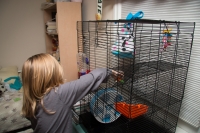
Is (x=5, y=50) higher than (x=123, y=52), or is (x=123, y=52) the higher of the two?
(x=123, y=52)

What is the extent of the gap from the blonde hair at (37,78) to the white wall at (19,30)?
1.96 metres

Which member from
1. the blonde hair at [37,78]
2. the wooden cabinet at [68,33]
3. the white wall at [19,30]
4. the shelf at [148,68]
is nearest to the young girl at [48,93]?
the blonde hair at [37,78]

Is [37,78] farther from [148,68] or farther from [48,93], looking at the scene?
[148,68]

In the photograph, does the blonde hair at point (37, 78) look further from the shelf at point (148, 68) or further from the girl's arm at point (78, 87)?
the shelf at point (148, 68)

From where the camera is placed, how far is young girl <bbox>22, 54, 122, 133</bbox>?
73cm

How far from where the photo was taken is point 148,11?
109 cm

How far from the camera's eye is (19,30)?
240 centimetres

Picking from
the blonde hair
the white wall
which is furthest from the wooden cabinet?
the white wall

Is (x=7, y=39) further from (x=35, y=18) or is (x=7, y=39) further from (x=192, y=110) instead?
(x=192, y=110)

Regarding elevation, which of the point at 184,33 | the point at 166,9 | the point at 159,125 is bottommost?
the point at 159,125

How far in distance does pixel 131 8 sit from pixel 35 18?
5.86ft

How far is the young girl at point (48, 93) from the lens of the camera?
0.73 metres

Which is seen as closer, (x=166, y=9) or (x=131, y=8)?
(x=166, y=9)

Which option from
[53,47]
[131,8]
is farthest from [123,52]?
[53,47]
